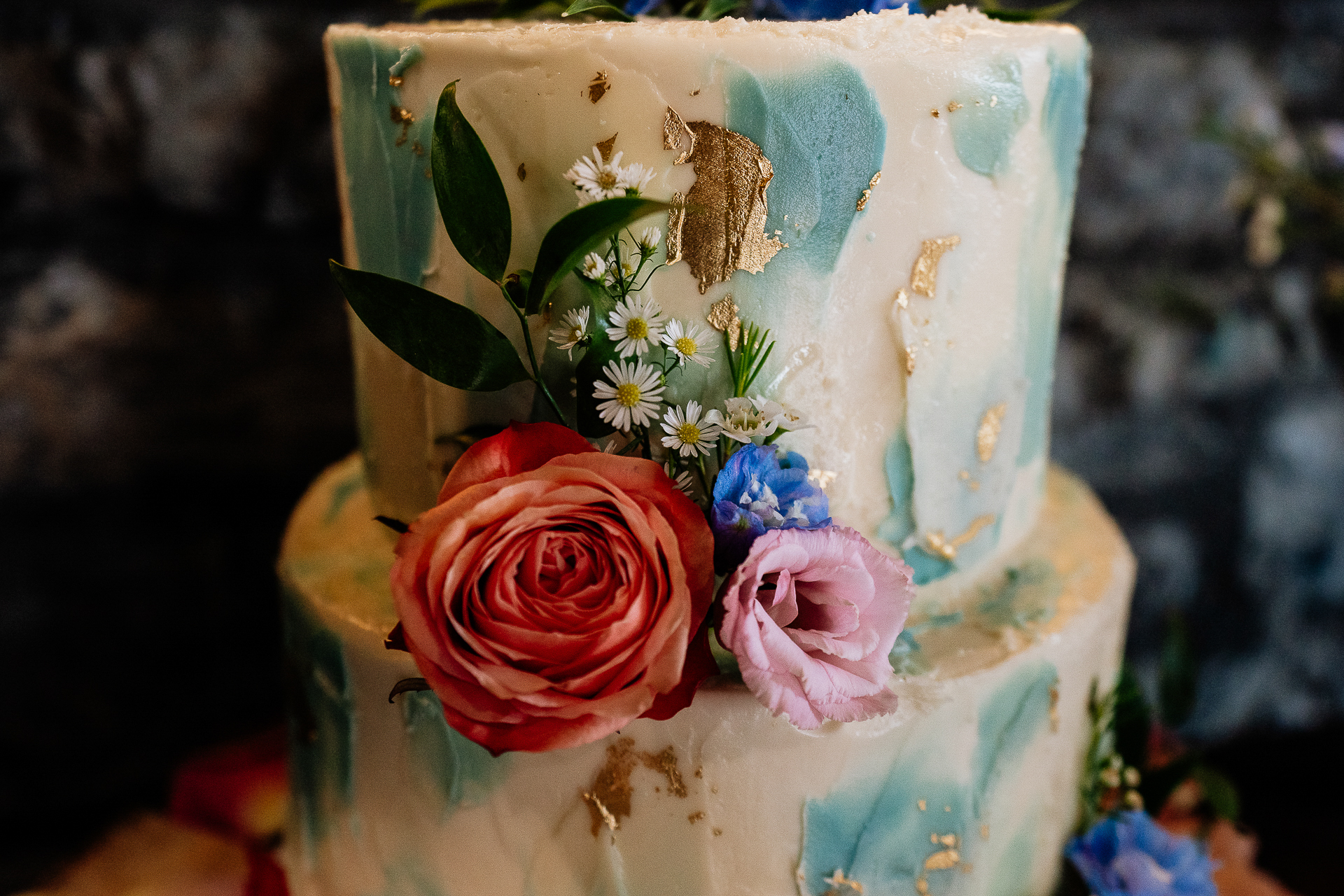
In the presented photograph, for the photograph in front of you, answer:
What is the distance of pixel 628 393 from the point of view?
0.57 meters

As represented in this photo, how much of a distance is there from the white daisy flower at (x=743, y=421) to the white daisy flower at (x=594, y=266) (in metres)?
0.10

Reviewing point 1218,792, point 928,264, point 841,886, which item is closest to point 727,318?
point 928,264

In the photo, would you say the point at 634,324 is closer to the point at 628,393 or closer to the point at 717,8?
the point at 628,393

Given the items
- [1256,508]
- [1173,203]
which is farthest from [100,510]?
[1256,508]

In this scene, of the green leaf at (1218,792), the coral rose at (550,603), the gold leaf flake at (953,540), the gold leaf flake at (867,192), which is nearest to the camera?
the coral rose at (550,603)

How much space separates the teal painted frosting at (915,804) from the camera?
2.07 ft

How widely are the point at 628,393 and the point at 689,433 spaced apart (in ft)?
0.14

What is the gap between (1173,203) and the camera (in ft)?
4.63

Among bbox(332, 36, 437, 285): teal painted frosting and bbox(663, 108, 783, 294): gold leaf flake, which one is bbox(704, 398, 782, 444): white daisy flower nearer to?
bbox(663, 108, 783, 294): gold leaf flake

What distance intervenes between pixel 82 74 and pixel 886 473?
3.29 ft

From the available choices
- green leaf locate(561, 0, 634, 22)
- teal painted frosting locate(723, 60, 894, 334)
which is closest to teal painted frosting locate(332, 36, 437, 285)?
green leaf locate(561, 0, 634, 22)

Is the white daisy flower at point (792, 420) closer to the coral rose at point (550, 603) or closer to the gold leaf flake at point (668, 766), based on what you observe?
the coral rose at point (550, 603)

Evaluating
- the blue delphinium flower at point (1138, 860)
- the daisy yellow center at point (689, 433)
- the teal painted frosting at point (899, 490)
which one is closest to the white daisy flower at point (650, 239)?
the daisy yellow center at point (689, 433)

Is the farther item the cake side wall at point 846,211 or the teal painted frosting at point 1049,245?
the teal painted frosting at point 1049,245
